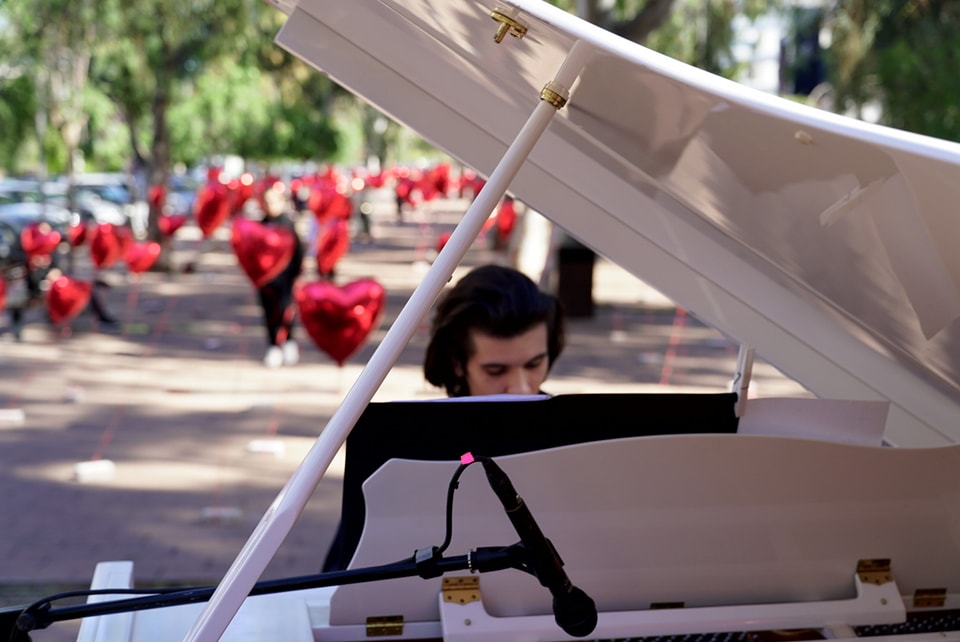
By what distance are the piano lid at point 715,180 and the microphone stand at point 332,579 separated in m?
0.68

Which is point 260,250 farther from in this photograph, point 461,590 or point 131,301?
point 461,590

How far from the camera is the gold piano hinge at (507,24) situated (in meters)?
1.68

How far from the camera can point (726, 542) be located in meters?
2.25

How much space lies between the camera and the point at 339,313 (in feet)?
29.0

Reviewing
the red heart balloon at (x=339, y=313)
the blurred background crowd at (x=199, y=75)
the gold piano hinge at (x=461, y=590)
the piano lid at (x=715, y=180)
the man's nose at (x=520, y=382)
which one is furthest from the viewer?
the blurred background crowd at (x=199, y=75)

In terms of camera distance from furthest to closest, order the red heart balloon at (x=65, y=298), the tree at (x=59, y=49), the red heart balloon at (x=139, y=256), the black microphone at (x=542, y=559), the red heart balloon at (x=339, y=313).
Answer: the tree at (x=59, y=49) < the red heart balloon at (x=139, y=256) < the red heart balloon at (x=65, y=298) < the red heart balloon at (x=339, y=313) < the black microphone at (x=542, y=559)

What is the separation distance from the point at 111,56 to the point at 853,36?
1532 centimetres

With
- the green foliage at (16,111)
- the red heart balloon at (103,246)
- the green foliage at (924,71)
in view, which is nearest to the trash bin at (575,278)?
the green foliage at (924,71)

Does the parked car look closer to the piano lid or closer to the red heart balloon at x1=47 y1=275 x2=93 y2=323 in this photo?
the red heart balloon at x1=47 y1=275 x2=93 y2=323

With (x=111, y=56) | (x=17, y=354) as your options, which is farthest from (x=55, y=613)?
(x=111, y=56)

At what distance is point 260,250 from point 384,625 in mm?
11035

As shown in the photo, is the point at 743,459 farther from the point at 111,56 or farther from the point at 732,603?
the point at 111,56

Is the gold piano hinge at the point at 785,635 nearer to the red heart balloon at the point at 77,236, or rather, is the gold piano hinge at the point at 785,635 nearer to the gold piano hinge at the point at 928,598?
the gold piano hinge at the point at 928,598

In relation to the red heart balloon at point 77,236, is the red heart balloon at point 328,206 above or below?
above
